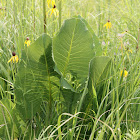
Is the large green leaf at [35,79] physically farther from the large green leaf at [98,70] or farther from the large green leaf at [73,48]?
the large green leaf at [98,70]

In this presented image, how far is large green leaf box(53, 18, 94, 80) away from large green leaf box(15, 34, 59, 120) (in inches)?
1.7

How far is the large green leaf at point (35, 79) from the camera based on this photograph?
0.91m

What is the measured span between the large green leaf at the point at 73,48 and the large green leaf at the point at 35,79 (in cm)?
4

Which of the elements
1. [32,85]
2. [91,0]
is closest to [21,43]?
[32,85]

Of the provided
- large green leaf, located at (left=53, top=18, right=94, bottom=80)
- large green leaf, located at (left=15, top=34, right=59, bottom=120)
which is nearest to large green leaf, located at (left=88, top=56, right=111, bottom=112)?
large green leaf, located at (left=53, top=18, right=94, bottom=80)

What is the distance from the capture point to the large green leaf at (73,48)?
0.91 m

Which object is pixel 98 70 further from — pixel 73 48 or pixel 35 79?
pixel 35 79

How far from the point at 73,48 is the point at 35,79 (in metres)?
0.22

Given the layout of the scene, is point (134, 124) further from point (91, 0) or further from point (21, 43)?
point (91, 0)

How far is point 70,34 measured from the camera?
36.1 inches

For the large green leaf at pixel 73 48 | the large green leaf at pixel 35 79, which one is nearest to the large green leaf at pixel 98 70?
the large green leaf at pixel 73 48

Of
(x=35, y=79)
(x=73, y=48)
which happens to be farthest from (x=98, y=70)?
(x=35, y=79)

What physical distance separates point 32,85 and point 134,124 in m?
0.48

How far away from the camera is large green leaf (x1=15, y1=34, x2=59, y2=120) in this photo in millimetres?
912
